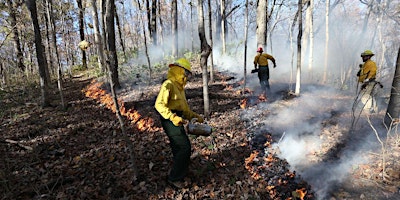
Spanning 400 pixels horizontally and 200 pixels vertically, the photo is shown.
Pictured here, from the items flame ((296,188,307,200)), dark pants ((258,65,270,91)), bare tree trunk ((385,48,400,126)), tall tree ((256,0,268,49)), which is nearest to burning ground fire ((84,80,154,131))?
flame ((296,188,307,200))

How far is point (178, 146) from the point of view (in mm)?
3930

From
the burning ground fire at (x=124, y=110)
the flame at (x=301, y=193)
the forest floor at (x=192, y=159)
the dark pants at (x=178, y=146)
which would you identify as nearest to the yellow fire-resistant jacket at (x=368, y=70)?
the forest floor at (x=192, y=159)

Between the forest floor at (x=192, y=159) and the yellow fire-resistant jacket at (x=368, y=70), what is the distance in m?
1.22

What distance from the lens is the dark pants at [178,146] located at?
12.6ft

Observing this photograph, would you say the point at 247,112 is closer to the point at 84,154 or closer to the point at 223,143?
the point at 223,143

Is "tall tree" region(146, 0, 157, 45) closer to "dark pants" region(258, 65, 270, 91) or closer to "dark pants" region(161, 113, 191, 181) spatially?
"dark pants" region(258, 65, 270, 91)

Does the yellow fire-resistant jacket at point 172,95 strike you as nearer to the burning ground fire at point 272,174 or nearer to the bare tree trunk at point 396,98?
the burning ground fire at point 272,174

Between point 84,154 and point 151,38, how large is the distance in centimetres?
1807

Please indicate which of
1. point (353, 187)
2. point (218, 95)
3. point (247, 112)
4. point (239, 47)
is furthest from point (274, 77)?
point (353, 187)

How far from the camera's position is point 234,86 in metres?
11.4

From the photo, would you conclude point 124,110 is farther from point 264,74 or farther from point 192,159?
point 264,74

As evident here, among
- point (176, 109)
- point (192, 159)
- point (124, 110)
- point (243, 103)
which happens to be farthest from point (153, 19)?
point (176, 109)

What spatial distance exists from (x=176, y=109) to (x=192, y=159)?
1.70 meters

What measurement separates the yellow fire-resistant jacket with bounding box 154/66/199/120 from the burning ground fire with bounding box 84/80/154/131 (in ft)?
10.5
